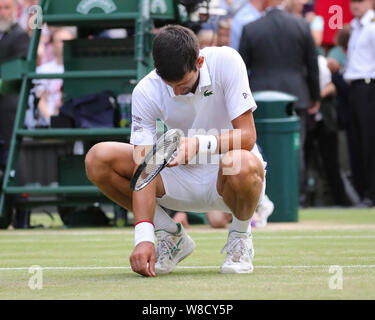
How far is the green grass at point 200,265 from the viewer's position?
4184 mm

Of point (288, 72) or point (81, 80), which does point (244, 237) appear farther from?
point (288, 72)

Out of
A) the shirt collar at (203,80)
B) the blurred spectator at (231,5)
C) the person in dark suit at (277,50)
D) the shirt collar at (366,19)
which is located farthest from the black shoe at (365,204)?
the shirt collar at (203,80)

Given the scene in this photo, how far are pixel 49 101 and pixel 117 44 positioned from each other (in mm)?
4383

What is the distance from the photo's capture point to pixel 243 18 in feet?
36.7

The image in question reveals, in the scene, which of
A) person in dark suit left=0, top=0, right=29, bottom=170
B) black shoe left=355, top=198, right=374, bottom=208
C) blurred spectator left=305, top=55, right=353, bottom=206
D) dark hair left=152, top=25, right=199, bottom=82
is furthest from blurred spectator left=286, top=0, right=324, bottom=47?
dark hair left=152, top=25, right=199, bottom=82

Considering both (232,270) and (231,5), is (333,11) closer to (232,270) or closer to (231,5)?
(231,5)

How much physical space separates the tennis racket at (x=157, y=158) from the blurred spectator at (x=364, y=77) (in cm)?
724

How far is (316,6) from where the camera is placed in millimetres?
13102

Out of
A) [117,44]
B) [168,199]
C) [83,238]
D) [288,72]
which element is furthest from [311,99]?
[168,199]

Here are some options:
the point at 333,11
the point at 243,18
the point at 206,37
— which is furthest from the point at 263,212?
the point at 333,11

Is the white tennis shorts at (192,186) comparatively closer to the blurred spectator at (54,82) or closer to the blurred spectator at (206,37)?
the blurred spectator at (206,37)

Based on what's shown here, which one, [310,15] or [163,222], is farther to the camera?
[310,15]

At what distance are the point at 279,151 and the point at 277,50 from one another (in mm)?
1389

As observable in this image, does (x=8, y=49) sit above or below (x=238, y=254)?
above
